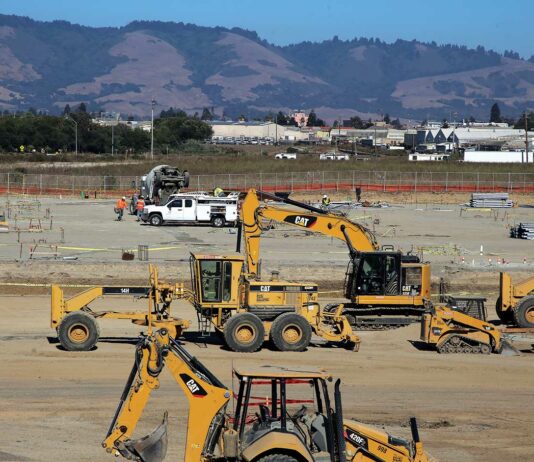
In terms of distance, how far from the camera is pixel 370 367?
75.5ft

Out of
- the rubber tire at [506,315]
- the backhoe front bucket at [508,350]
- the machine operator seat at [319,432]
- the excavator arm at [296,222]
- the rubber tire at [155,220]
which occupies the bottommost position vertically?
the rubber tire at [155,220]

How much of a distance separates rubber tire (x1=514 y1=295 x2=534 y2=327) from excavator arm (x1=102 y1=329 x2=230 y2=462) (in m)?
16.0

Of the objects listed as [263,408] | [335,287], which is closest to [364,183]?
[335,287]

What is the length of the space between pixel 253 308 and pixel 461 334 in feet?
15.7

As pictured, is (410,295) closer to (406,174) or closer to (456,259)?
(456,259)

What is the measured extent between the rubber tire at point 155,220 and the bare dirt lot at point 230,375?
1119 cm

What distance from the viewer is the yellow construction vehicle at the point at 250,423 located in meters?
12.4

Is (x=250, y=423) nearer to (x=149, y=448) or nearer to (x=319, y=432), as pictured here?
(x=319, y=432)

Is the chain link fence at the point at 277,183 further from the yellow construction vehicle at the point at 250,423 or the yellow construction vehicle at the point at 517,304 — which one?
the yellow construction vehicle at the point at 250,423

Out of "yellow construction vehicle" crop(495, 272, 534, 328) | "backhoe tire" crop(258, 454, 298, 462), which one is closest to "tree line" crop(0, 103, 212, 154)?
"yellow construction vehicle" crop(495, 272, 534, 328)

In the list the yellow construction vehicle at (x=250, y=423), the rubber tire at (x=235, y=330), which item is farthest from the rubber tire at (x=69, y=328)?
the yellow construction vehicle at (x=250, y=423)

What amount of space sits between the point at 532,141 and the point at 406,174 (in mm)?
64112

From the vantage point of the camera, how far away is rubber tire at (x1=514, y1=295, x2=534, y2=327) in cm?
2738

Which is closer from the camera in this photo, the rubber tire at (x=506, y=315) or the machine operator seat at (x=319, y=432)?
the machine operator seat at (x=319, y=432)
